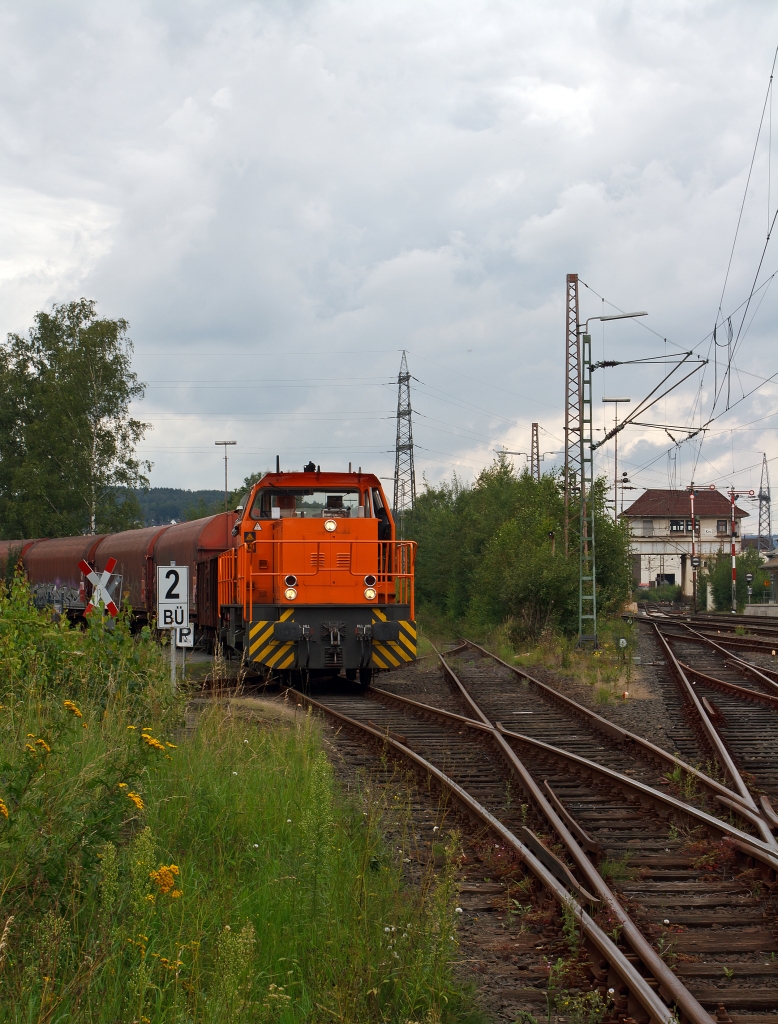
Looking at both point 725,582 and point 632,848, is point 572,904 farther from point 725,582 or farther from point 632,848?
point 725,582

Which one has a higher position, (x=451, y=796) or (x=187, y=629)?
(x=187, y=629)

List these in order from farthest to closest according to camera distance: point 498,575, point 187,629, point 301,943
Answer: point 498,575 < point 187,629 < point 301,943

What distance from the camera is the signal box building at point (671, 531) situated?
3846 inches

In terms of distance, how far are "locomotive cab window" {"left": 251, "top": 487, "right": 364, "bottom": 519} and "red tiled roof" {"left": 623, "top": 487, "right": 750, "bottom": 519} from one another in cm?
8507

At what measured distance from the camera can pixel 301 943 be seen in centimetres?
456

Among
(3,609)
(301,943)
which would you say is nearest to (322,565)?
(3,609)

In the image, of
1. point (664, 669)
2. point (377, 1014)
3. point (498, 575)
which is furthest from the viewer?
point (498, 575)

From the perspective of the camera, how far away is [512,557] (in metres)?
30.0

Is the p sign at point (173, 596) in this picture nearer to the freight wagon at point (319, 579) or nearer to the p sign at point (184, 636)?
the p sign at point (184, 636)

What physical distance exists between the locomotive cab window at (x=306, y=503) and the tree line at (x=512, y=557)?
11.3 m

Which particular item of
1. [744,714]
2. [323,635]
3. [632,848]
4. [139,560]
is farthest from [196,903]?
[139,560]

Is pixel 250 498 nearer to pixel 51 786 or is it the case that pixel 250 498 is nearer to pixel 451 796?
pixel 451 796

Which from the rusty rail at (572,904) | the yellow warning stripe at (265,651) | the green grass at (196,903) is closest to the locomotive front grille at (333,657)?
the yellow warning stripe at (265,651)

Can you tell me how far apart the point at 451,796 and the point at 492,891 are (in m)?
2.10
